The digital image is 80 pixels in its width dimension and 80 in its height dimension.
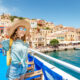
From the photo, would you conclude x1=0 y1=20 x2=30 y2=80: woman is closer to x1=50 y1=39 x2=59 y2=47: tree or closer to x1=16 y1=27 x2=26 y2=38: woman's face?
x1=16 y1=27 x2=26 y2=38: woman's face

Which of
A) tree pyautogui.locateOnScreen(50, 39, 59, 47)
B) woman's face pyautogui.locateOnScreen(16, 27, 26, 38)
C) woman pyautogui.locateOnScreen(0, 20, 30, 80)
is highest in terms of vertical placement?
woman's face pyautogui.locateOnScreen(16, 27, 26, 38)

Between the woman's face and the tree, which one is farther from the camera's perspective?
the tree

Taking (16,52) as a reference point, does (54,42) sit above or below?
below

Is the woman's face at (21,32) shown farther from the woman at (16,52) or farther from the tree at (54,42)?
the tree at (54,42)

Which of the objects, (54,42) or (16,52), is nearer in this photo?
(16,52)

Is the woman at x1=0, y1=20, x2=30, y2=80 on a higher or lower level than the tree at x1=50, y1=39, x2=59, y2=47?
higher

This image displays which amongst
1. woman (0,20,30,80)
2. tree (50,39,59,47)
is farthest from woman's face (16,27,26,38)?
tree (50,39,59,47)

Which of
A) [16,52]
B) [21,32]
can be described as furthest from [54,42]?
[16,52]

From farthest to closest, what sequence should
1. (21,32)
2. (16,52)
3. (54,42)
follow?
1. (54,42)
2. (21,32)
3. (16,52)

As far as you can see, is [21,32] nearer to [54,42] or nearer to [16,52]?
[16,52]

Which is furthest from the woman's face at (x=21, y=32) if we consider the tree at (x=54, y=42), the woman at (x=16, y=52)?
the tree at (x=54, y=42)

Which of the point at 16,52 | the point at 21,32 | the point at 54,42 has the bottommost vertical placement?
the point at 54,42

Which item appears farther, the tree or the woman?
the tree

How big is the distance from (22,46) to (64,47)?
34.4 m
